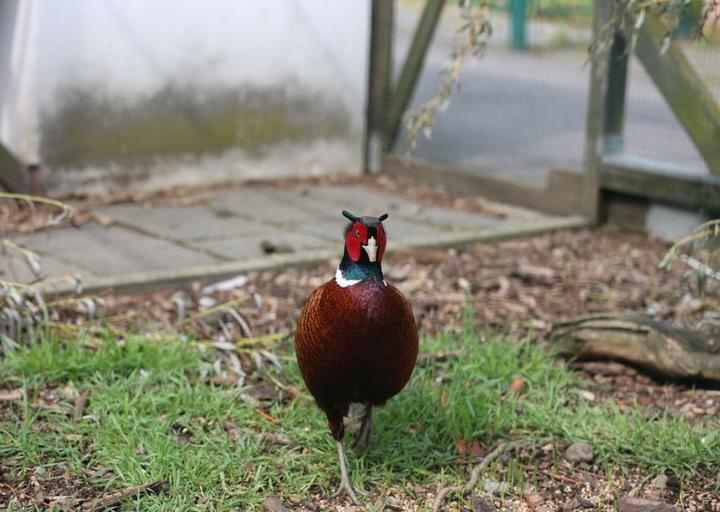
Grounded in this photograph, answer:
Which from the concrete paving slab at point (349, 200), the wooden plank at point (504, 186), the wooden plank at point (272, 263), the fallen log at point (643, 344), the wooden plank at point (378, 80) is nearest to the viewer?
the fallen log at point (643, 344)

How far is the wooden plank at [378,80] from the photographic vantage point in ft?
23.5

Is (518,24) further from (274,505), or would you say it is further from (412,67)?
(274,505)

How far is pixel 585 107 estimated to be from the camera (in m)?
5.93

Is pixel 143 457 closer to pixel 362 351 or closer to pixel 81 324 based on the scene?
pixel 362 351

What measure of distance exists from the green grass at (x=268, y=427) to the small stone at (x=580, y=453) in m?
0.03

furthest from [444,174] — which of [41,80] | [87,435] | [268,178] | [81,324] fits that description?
[87,435]

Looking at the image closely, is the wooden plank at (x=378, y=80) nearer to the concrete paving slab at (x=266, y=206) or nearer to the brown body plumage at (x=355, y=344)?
the concrete paving slab at (x=266, y=206)

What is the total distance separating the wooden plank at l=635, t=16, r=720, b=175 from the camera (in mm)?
5180

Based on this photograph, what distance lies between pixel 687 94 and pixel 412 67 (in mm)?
2227

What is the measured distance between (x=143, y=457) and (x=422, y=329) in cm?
156

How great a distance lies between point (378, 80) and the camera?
23.9ft

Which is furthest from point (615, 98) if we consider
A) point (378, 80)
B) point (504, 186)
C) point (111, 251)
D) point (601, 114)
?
point (111, 251)

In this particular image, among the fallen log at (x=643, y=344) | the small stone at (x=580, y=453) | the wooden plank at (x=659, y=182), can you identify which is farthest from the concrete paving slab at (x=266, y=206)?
the small stone at (x=580, y=453)

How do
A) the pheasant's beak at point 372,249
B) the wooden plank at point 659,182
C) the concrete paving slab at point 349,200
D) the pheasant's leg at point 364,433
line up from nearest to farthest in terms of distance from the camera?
the pheasant's beak at point 372,249, the pheasant's leg at point 364,433, the wooden plank at point 659,182, the concrete paving slab at point 349,200
